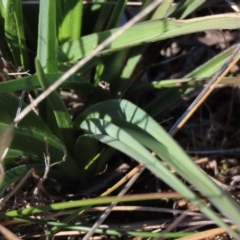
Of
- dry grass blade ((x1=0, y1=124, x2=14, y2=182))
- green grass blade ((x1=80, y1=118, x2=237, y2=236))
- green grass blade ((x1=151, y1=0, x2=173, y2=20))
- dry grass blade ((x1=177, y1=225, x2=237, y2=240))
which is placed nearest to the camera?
green grass blade ((x1=80, y1=118, x2=237, y2=236))

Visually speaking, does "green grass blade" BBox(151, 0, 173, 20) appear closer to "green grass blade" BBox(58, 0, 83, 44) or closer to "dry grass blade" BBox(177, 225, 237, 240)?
"green grass blade" BBox(58, 0, 83, 44)

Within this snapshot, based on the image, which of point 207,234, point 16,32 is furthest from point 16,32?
point 207,234

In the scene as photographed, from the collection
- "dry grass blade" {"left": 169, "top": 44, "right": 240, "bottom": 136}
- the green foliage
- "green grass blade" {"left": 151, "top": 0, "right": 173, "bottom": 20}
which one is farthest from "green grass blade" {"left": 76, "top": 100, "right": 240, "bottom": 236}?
"green grass blade" {"left": 151, "top": 0, "right": 173, "bottom": 20}

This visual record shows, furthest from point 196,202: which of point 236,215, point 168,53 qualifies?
point 168,53

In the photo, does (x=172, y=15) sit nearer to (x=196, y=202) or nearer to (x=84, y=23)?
(x=84, y=23)

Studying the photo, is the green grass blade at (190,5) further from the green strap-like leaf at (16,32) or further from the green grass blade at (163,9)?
the green strap-like leaf at (16,32)

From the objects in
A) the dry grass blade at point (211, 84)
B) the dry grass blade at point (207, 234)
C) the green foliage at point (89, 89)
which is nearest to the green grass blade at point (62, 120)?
the green foliage at point (89, 89)

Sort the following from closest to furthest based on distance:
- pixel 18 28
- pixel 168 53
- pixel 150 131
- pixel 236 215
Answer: pixel 236 215 < pixel 150 131 < pixel 18 28 < pixel 168 53
